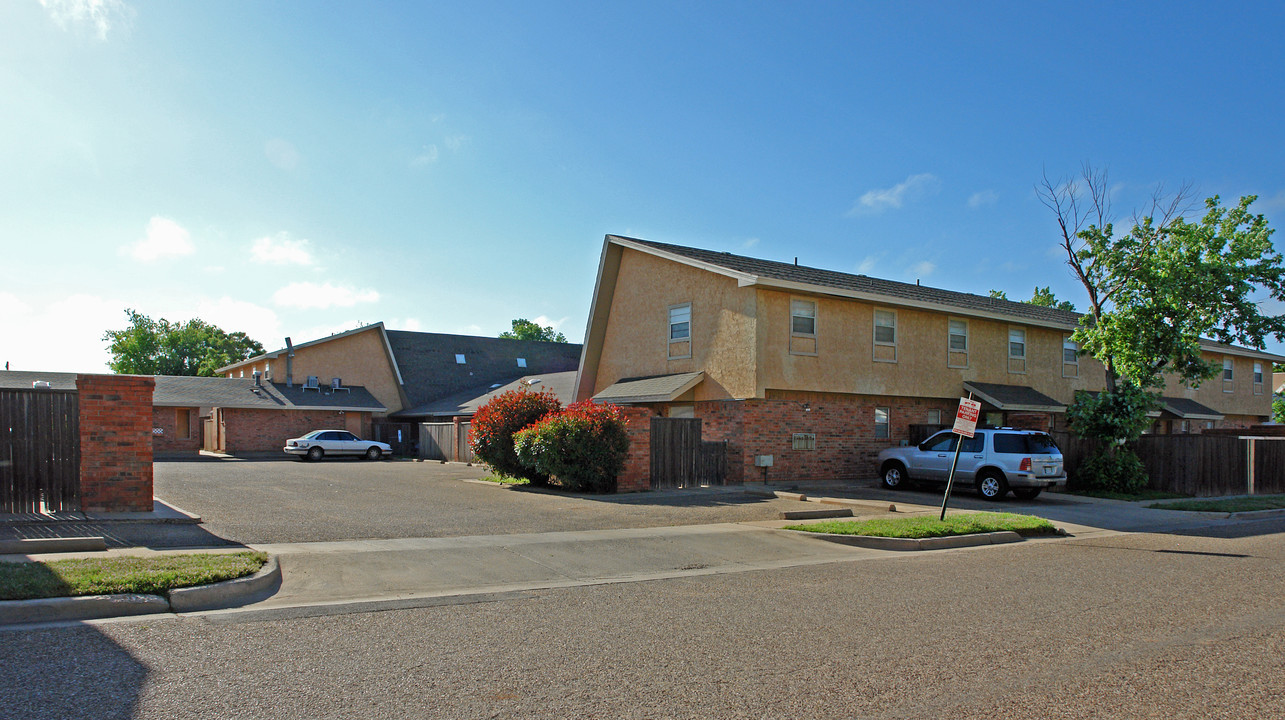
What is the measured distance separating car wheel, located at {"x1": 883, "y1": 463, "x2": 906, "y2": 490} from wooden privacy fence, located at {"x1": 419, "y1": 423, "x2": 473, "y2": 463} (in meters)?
16.7

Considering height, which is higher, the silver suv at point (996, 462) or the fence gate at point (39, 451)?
the fence gate at point (39, 451)

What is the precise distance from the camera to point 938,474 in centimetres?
2052

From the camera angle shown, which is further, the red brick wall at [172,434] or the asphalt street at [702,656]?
the red brick wall at [172,434]

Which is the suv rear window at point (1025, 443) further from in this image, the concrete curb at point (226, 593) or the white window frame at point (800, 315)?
the concrete curb at point (226, 593)

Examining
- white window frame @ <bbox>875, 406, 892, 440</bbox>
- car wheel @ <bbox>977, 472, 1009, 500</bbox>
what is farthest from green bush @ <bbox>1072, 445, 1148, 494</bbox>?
white window frame @ <bbox>875, 406, 892, 440</bbox>

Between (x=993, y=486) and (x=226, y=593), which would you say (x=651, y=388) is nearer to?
(x=993, y=486)

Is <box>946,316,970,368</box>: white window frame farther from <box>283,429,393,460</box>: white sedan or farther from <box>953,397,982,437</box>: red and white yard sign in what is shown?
<box>283,429,393,460</box>: white sedan

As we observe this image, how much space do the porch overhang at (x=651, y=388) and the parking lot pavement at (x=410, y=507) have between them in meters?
3.58

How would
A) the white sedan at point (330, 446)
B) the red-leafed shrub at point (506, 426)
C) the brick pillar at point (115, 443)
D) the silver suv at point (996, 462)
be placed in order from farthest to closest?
1. the white sedan at point (330, 446)
2. the red-leafed shrub at point (506, 426)
3. the silver suv at point (996, 462)
4. the brick pillar at point (115, 443)

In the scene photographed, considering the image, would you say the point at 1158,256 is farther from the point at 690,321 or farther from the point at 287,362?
the point at 287,362

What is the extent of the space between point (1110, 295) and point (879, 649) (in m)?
20.2

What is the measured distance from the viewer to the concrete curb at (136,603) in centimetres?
676

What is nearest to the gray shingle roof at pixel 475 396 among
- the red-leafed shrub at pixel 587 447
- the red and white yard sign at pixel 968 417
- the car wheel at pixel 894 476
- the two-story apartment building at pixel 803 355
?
the two-story apartment building at pixel 803 355

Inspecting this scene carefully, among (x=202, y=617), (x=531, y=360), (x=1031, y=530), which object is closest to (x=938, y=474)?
(x=1031, y=530)
